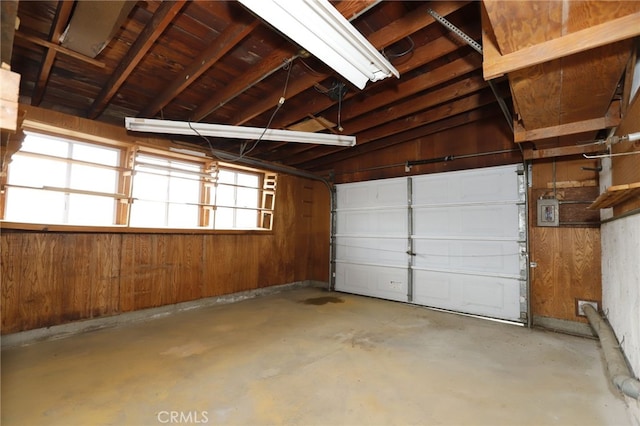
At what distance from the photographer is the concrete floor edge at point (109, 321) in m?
2.86

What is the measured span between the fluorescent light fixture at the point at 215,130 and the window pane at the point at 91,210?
3.28 ft

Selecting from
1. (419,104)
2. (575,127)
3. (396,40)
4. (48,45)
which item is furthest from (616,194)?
(48,45)

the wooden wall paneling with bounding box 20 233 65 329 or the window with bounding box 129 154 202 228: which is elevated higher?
the window with bounding box 129 154 202 228

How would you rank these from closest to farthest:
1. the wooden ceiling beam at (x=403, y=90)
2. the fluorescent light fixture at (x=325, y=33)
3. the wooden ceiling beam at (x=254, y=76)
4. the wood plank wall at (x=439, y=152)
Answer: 1. the fluorescent light fixture at (x=325, y=33)
2. the wooden ceiling beam at (x=254, y=76)
3. the wooden ceiling beam at (x=403, y=90)
4. the wood plank wall at (x=439, y=152)

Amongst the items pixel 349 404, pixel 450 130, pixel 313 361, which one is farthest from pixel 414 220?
pixel 349 404

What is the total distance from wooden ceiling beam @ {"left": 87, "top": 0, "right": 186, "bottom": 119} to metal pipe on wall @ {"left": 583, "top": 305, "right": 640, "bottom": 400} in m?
3.45

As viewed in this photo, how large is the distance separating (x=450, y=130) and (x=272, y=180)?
10.1 feet

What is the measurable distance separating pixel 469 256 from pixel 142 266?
14.6 ft

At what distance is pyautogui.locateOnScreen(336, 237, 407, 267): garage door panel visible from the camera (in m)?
4.81

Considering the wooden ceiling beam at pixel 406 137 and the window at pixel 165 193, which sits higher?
the wooden ceiling beam at pixel 406 137

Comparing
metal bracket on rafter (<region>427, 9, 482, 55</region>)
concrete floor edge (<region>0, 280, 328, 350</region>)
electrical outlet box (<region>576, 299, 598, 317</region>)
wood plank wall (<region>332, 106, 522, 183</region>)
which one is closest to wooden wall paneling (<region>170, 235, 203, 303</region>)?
concrete floor edge (<region>0, 280, 328, 350</region>)

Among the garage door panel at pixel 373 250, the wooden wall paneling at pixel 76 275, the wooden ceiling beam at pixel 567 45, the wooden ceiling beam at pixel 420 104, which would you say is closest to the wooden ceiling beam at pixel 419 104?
the wooden ceiling beam at pixel 420 104

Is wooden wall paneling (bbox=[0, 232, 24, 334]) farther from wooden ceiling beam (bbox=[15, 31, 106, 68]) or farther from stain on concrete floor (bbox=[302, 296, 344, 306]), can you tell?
stain on concrete floor (bbox=[302, 296, 344, 306])

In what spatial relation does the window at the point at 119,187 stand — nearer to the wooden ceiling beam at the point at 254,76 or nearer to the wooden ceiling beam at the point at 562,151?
the wooden ceiling beam at the point at 254,76
